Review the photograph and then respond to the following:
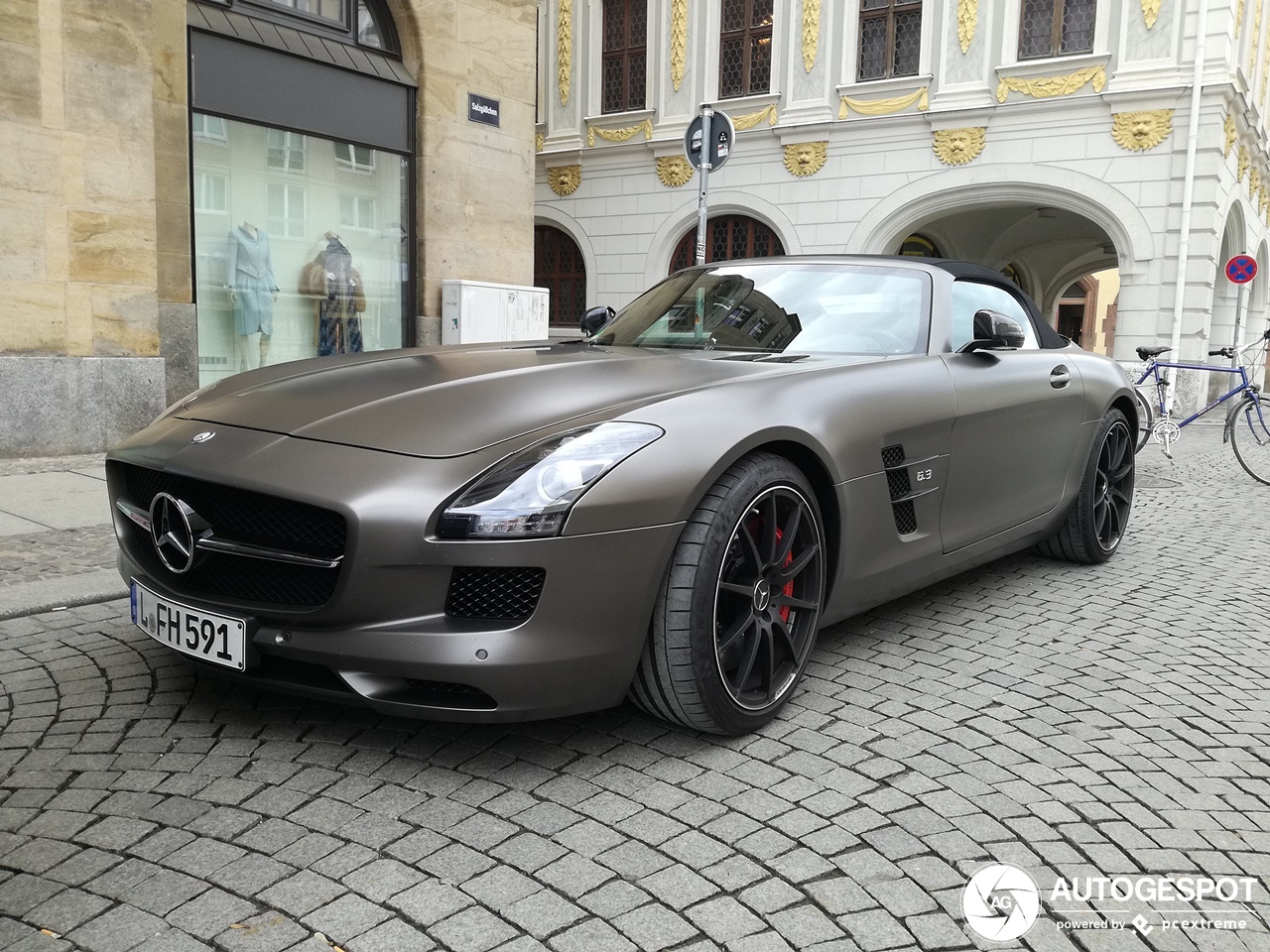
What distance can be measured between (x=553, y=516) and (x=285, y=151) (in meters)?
9.19

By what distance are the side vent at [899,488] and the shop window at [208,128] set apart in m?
8.25

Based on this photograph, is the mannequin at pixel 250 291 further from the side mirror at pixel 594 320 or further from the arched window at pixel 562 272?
the arched window at pixel 562 272

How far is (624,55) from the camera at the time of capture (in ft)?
78.6

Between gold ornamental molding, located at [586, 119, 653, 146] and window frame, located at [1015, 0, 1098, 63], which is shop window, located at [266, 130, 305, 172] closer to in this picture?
gold ornamental molding, located at [586, 119, 653, 146]

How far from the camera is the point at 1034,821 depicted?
8.26 ft

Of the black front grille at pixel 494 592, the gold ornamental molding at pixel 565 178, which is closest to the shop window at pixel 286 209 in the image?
the black front grille at pixel 494 592

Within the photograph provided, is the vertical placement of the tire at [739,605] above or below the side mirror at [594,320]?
below

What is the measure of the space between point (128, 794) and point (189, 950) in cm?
74

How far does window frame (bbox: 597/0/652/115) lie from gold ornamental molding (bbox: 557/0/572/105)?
0.75m

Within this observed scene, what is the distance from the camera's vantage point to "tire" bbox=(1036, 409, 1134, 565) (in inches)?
203

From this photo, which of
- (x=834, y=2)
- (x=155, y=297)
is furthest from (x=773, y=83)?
(x=155, y=297)

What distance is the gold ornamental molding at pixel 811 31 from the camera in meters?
21.4

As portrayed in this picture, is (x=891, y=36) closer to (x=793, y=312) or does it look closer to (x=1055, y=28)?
(x=1055, y=28)

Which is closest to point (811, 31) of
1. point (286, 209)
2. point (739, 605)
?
point (286, 209)
